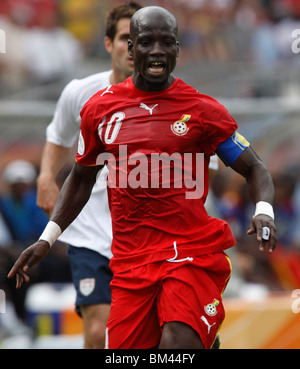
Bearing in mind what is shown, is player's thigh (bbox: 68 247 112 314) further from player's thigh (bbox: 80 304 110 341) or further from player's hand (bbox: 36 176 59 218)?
player's hand (bbox: 36 176 59 218)

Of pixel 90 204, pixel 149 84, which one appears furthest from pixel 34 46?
pixel 149 84

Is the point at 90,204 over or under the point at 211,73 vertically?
under

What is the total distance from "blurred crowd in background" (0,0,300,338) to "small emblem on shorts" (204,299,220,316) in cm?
Answer: 541

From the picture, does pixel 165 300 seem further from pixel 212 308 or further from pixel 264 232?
pixel 264 232

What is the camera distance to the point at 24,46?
14.8 meters

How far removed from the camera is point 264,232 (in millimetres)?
4438

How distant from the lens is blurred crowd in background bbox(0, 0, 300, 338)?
10547 millimetres

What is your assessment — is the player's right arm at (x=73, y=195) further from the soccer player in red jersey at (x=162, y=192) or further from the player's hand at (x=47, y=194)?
the player's hand at (x=47, y=194)

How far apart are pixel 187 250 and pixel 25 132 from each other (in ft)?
20.4

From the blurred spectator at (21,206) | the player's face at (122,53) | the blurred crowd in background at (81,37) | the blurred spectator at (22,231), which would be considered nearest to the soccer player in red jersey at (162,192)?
the player's face at (122,53)

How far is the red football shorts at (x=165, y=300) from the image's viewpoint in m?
4.65

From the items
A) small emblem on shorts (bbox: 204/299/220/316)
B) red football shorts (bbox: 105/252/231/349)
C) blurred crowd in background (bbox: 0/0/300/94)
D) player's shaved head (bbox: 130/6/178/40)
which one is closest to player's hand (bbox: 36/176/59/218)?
red football shorts (bbox: 105/252/231/349)

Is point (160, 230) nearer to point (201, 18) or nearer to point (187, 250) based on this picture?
point (187, 250)

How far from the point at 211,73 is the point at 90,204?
8.10m
